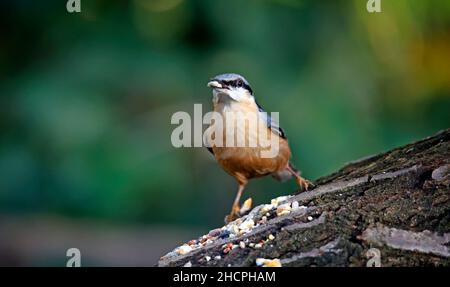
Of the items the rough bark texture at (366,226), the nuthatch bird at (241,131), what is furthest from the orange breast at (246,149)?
the rough bark texture at (366,226)

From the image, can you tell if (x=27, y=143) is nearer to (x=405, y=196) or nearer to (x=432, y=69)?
(x=432, y=69)

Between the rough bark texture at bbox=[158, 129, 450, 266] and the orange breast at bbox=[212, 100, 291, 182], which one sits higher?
the orange breast at bbox=[212, 100, 291, 182]

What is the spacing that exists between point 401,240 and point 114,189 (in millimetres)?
3686

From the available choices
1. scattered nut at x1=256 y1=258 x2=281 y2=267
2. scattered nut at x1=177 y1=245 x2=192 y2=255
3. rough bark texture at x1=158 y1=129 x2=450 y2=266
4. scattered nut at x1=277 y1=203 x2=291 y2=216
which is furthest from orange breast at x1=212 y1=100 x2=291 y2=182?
scattered nut at x1=256 y1=258 x2=281 y2=267

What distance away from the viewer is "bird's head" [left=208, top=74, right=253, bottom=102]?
3.94 m

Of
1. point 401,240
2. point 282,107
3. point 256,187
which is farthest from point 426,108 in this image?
point 401,240

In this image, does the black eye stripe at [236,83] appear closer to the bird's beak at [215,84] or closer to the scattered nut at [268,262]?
the bird's beak at [215,84]

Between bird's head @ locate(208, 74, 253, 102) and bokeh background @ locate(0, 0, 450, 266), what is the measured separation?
1549mm

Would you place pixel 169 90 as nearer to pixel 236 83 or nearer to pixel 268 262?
pixel 236 83

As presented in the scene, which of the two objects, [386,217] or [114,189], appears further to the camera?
[114,189]

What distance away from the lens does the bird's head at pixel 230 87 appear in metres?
3.94

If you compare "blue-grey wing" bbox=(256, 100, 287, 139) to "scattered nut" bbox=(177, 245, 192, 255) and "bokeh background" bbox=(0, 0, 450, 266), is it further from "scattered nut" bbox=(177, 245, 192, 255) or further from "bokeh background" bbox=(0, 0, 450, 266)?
"scattered nut" bbox=(177, 245, 192, 255)

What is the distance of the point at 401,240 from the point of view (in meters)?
2.34
